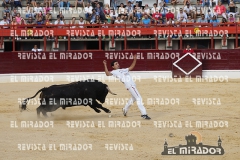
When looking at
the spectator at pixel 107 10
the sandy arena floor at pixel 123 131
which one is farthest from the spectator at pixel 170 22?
the sandy arena floor at pixel 123 131

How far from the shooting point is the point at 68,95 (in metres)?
14.1

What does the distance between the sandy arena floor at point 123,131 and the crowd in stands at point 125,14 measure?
6.46 metres

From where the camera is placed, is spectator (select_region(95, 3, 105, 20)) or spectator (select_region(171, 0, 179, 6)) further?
spectator (select_region(171, 0, 179, 6))

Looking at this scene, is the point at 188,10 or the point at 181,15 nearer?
the point at 181,15

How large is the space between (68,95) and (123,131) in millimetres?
1667

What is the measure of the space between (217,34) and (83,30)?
4.84 meters

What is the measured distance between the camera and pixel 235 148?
11.3 metres

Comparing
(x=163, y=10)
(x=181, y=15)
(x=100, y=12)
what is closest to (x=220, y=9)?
(x=181, y=15)

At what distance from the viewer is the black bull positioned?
14.0 m

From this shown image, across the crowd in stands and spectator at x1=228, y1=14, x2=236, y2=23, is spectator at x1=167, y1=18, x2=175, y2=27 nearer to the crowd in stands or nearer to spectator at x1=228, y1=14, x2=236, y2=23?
the crowd in stands

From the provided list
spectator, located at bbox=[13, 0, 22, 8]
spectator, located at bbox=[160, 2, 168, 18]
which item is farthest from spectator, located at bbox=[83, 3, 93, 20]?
spectator, located at bbox=[160, 2, 168, 18]

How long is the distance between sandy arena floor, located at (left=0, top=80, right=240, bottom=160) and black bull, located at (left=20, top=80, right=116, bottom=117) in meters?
0.35

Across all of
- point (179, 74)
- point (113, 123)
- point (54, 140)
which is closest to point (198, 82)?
point (179, 74)

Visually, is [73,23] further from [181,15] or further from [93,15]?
[181,15]
